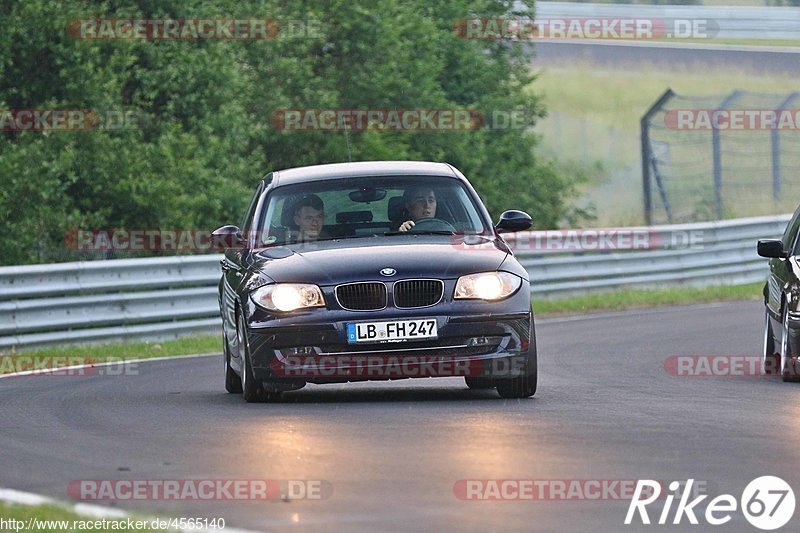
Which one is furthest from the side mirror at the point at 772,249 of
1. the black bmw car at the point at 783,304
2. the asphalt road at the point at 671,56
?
the asphalt road at the point at 671,56

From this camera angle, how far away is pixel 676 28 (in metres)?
53.1

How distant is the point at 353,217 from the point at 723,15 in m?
42.8

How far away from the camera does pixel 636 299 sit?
25.8m

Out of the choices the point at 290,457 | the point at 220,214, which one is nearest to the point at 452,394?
the point at 290,457

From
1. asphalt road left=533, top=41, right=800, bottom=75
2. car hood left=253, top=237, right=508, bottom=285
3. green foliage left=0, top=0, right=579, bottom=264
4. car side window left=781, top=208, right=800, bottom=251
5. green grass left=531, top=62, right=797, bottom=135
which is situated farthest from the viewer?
asphalt road left=533, top=41, right=800, bottom=75

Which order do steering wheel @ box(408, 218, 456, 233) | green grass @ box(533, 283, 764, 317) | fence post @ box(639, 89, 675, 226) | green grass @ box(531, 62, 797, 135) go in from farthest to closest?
green grass @ box(531, 62, 797, 135)
fence post @ box(639, 89, 675, 226)
green grass @ box(533, 283, 764, 317)
steering wheel @ box(408, 218, 456, 233)

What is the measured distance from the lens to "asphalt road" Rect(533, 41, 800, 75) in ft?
Result: 168

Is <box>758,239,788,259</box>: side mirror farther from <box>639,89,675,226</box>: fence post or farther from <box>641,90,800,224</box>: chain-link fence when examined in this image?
<box>641,90,800,224</box>: chain-link fence

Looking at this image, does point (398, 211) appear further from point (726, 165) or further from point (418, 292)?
point (726, 165)

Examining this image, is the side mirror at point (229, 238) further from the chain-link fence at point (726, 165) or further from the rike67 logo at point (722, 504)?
the chain-link fence at point (726, 165)

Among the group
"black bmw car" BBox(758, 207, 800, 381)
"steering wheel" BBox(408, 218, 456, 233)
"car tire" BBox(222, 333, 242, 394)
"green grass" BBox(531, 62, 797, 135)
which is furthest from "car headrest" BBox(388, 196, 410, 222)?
"green grass" BBox(531, 62, 797, 135)

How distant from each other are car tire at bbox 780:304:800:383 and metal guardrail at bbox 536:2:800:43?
39.1 meters

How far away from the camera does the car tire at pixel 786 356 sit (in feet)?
42.6

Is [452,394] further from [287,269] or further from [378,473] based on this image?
[378,473]
